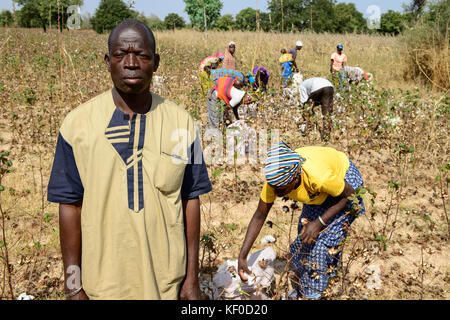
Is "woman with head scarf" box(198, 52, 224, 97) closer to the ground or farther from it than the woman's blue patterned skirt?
farther from it

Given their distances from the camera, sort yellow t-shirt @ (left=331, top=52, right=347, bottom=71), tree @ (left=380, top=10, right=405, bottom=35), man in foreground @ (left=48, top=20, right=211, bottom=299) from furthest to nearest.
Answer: tree @ (left=380, top=10, right=405, bottom=35), yellow t-shirt @ (left=331, top=52, right=347, bottom=71), man in foreground @ (left=48, top=20, right=211, bottom=299)

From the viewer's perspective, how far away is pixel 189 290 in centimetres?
145

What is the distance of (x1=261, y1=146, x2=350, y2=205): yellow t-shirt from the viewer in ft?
7.13

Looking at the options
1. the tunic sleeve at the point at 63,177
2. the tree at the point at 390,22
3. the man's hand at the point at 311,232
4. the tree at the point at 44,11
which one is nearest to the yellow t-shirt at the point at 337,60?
the tree at the point at 44,11

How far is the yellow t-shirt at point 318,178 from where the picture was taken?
7.13 ft

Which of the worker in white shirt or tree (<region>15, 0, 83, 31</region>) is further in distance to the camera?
tree (<region>15, 0, 83, 31</region>)

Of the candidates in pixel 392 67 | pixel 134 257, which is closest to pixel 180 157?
pixel 134 257

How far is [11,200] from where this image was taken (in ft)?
12.7

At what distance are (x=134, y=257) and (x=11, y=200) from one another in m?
3.21

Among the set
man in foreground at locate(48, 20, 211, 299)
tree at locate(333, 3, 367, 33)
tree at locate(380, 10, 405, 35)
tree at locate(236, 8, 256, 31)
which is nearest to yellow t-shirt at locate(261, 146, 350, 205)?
man in foreground at locate(48, 20, 211, 299)

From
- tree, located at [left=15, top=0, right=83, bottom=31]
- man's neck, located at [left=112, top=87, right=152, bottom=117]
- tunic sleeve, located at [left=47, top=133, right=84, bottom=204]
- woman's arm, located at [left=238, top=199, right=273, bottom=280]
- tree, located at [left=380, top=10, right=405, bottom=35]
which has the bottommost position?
woman's arm, located at [left=238, top=199, right=273, bottom=280]

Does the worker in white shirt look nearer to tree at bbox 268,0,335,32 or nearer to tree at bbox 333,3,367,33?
tree at bbox 268,0,335,32

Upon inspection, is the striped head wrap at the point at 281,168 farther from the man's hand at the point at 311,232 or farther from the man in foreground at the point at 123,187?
the man in foreground at the point at 123,187

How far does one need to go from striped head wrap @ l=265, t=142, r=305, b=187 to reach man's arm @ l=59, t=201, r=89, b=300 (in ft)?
3.54
